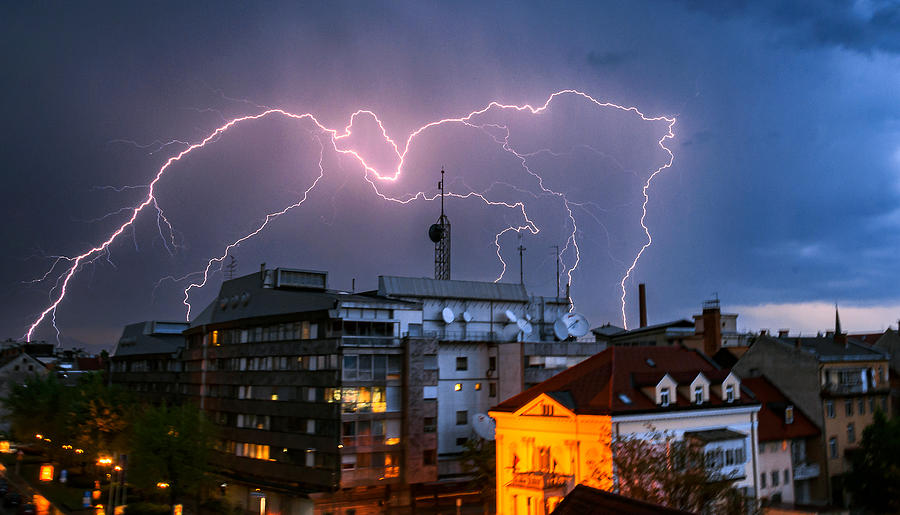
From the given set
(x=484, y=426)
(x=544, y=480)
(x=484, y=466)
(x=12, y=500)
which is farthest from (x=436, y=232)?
(x=12, y=500)

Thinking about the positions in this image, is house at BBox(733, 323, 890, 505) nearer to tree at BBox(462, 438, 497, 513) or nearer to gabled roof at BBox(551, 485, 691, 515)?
tree at BBox(462, 438, 497, 513)

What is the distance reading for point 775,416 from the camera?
2255 inches

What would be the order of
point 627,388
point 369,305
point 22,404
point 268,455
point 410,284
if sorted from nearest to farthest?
point 627,388 < point 369,305 < point 268,455 < point 410,284 < point 22,404

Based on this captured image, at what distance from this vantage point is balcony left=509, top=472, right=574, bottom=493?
A: 45.1 m

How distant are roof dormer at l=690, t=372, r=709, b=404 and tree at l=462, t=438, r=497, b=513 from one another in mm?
14654

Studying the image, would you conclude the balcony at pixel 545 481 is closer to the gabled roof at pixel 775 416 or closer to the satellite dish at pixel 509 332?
the gabled roof at pixel 775 416

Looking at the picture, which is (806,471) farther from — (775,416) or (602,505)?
(602,505)

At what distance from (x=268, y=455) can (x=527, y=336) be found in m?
28.4

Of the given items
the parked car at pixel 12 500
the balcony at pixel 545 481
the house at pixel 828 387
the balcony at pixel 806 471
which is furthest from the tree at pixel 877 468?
the parked car at pixel 12 500

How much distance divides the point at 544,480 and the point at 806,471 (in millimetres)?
24608

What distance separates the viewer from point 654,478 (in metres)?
34.4

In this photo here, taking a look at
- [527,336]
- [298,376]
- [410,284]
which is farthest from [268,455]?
[527,336]

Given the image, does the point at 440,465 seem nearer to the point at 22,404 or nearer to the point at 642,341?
the point at 642,341

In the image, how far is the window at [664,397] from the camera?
46594mm
